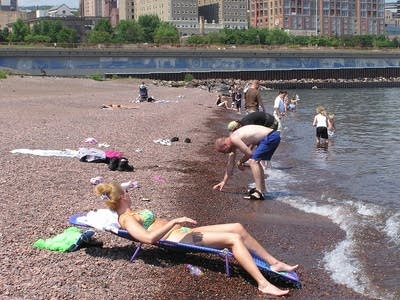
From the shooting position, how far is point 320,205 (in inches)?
466

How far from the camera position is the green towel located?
773 cm

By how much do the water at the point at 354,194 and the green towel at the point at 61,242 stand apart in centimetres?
323

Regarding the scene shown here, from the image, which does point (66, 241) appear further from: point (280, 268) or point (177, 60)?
point (177, 60)

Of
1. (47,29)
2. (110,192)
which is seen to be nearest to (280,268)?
(110,192)

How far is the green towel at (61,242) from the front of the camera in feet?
25.4

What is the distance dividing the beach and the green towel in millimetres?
113

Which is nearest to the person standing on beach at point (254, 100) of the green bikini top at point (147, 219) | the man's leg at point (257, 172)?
the man's leg at point (257, 172)

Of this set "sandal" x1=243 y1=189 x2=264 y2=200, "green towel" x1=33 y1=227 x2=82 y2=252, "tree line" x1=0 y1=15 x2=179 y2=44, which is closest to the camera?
"green towel" x1=33 y1=227 x2=82 y2=252

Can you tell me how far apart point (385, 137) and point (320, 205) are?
15088mm

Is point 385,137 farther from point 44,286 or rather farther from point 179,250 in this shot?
point 44,286

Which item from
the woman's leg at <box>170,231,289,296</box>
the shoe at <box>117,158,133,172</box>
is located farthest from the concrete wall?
the woman's leg at <box>170,231,289,296</box>

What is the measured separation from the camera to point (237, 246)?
713 centimetres

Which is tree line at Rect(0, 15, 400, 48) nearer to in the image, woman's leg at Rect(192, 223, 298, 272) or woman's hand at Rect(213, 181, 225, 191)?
woman's hand at Rect(213, 181, 225, 191)

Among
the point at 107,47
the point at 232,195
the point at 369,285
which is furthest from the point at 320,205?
the point at 107,47
